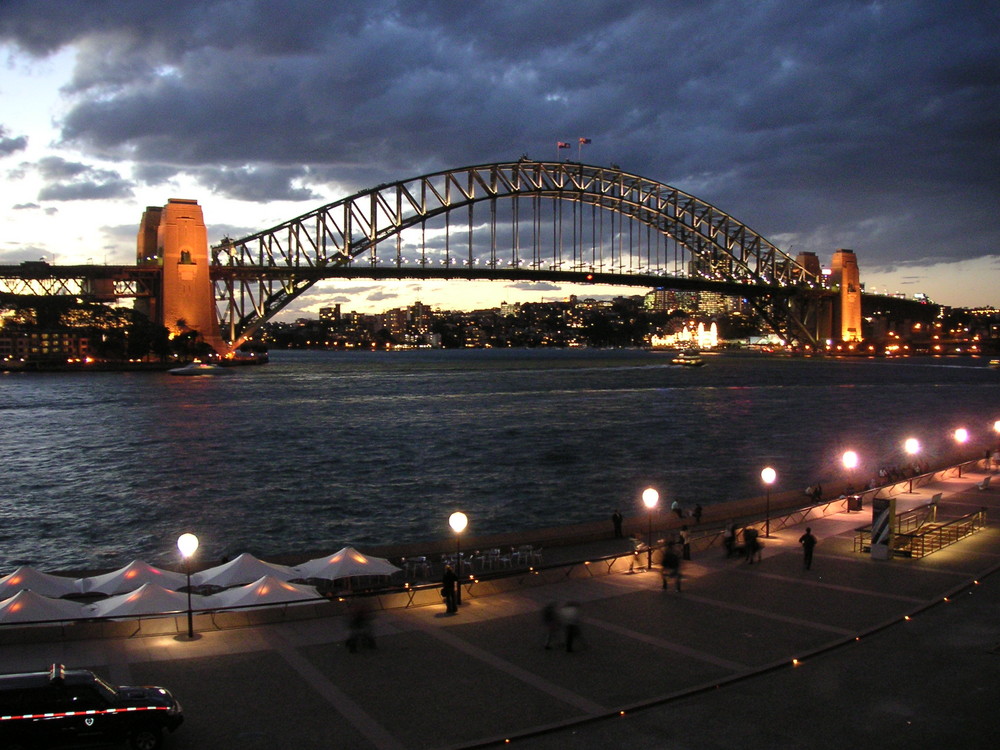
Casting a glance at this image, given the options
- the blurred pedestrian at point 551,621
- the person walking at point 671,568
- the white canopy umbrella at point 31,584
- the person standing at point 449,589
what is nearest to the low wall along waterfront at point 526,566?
the person standing at point 449,589

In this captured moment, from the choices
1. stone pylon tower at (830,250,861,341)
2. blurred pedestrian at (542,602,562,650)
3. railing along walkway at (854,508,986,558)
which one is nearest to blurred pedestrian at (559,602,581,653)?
blurred pedestrian at (542,602,562,650)

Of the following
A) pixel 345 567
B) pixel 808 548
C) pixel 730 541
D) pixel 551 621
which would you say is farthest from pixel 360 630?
pixel 808 548

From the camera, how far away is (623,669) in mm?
9586

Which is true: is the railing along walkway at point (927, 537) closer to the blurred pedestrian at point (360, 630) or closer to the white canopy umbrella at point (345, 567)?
the white canopy umbrella at point (345, 567)

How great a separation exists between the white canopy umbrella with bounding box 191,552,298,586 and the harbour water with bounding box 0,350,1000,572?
689cm

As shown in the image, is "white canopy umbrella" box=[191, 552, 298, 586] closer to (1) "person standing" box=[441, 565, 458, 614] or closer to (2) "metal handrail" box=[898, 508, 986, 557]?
(1) "person standing" box=[441, 565, 458, 614]

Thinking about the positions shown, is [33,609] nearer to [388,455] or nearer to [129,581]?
[129,581]

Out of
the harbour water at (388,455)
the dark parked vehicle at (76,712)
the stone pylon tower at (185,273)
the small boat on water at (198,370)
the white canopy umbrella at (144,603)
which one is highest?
the stone pylon tower at (185,273)

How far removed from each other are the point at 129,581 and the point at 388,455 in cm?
2337

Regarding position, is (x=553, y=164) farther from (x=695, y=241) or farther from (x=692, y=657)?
(x=692, y=657)

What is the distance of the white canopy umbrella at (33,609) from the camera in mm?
11006

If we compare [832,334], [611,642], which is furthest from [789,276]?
[611,642]

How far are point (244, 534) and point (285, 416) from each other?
99.6ft

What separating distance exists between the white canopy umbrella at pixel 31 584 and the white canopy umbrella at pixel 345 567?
11.3 feet
